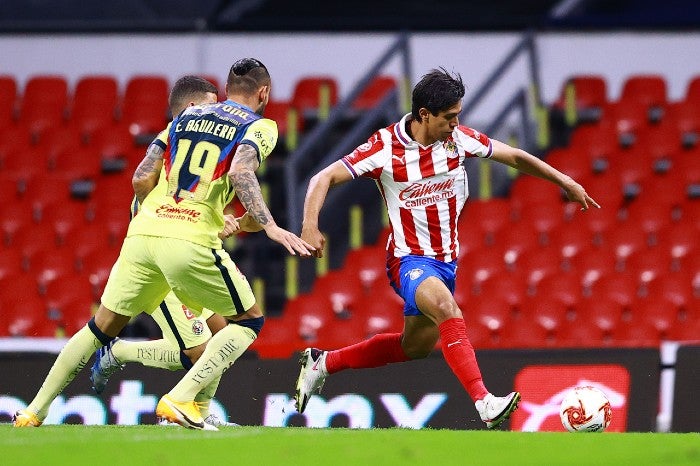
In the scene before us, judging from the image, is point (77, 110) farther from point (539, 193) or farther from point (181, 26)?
point (539, 193)

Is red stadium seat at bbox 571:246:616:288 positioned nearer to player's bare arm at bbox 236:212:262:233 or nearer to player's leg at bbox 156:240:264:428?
player's bare arm at bbox 236:212:262:233

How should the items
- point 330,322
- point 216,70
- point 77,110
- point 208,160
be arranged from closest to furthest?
point 208,160
point 330,322
point 77,110
point 216,70

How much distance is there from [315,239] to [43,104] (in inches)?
420

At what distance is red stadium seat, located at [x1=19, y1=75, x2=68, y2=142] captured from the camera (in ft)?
54.4

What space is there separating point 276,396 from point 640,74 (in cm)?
955

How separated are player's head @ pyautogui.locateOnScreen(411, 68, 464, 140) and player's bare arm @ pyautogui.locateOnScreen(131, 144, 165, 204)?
1.48m

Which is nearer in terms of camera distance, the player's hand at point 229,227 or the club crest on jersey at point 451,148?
the player's hand at point 229,227

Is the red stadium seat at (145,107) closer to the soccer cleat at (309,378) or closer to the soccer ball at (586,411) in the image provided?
the soccer cleat at (309,378)

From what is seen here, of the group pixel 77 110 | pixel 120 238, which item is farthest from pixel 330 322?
pixel 77 110

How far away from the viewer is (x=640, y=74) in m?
17.6

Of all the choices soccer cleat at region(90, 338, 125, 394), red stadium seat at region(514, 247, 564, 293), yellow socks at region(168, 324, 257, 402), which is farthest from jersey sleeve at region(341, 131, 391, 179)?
red stadium seat at region(514, 247, 564, 293)

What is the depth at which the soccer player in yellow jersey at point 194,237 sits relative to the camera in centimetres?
682

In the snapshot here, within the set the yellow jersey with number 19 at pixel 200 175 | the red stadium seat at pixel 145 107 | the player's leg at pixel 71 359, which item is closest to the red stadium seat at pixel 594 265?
the red stadium seat at pixel 145 107

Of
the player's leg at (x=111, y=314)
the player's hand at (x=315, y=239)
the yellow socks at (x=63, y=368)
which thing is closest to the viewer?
the player's hand at (x=315, y=239)
